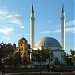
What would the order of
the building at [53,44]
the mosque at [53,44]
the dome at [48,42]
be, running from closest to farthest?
the mosque at [53,44]
the building at [53,44]
the dome at [48,42]

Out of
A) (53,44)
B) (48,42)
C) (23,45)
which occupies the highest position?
(48,42)

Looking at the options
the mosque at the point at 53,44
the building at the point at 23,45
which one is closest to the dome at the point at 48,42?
the mosque at the point at 53,44

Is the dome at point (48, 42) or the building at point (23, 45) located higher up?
the dome at point (48, 42)

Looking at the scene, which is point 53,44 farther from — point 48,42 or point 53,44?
point 48,42

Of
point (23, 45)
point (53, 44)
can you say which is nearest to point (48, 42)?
point (53, 44)

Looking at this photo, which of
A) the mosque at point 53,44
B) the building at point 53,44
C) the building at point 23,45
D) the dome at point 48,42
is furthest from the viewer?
the dome at point 48,42

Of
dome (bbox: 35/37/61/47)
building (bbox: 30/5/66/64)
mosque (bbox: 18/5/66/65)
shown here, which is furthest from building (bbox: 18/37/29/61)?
dome (bbox: 35/37/61/47)

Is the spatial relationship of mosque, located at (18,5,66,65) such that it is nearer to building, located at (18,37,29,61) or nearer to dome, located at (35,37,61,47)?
dome, located at (35,37,61,47)

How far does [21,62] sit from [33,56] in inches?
367

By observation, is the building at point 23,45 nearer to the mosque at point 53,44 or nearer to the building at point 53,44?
the mosque at point 53,44

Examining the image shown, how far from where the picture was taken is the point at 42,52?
76.1 m

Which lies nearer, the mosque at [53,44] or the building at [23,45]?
the building at [23,45]

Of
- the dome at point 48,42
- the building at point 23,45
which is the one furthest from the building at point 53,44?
the building at point 23,45

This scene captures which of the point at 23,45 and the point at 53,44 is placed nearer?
the point at 23,45
